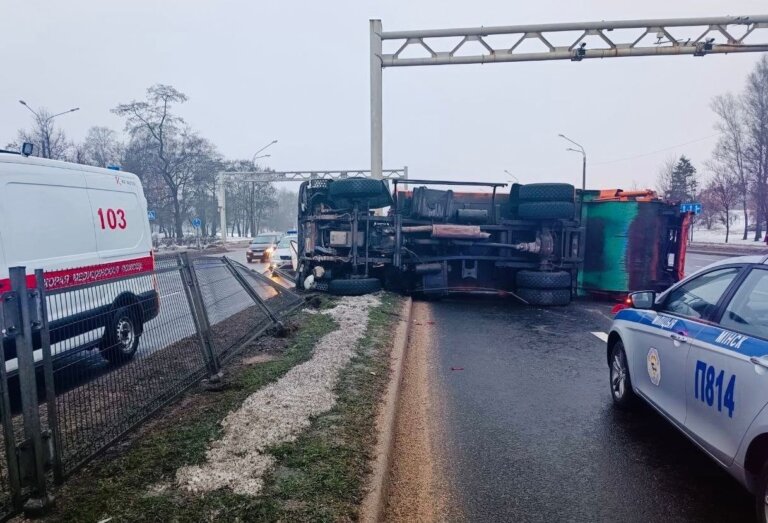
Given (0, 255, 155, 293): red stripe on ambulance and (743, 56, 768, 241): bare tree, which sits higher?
(743, 56, 768, 241): bare tree

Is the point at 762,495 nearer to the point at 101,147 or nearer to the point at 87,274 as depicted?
the point at 87,274

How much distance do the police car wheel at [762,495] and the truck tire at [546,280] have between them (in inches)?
330

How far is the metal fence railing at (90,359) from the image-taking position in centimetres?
286

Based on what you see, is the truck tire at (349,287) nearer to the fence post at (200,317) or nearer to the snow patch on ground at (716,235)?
the fence post at (200,317)

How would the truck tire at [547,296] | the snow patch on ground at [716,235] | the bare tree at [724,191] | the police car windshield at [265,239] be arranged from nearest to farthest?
1. the truck tire at [547,296]
2. the police car windshield at [265,239]
3. the bare tree at [724,191]
4. the snow patch on ground at [716,235]

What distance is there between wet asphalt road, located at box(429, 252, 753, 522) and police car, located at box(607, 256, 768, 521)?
14.7 inches

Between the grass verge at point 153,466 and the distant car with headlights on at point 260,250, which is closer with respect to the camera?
the grass verge at point 153,466

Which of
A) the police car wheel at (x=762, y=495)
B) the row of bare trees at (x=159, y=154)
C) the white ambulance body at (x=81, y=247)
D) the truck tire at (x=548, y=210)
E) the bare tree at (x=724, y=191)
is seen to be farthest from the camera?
the bare tree at (x=724, y=191)

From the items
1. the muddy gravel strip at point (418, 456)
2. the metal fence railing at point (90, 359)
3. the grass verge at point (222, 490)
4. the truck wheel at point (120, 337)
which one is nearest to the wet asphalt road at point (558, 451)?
the muddy gravel strip at point (418, 456)

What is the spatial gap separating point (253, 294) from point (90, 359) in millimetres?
3859

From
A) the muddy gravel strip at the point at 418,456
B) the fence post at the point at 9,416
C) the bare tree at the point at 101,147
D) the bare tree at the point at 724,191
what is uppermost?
the bare tree at the point at 101,147

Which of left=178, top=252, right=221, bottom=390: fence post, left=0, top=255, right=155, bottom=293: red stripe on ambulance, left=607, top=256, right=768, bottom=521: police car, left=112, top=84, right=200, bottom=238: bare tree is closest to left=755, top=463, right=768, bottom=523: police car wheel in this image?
left=607, top=256, right=768, bottom=521: police car

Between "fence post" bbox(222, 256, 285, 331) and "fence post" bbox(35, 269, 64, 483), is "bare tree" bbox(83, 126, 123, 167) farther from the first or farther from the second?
"fence post" bbox(35, 269, 64, 483)

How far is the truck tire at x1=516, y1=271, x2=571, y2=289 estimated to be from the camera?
10922 millimetres
